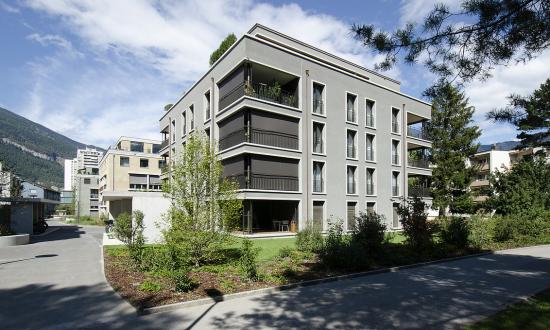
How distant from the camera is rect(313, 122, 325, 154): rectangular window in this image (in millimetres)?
26688

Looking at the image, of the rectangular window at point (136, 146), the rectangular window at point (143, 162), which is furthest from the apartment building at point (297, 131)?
the rectangular window at point (136, 146)

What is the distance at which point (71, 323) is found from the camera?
693 centimetres

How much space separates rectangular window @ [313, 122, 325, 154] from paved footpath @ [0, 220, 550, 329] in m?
15.0

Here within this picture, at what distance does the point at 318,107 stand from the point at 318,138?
2.29 m

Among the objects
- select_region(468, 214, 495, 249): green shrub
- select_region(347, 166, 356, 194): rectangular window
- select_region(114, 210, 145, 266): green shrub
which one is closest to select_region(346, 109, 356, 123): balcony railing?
select_region(347, 166, 356, 194): rectangular window

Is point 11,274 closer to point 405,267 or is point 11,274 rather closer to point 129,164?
point 405,267

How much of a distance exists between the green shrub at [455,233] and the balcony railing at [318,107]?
1251 cm

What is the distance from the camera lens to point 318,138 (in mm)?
26922

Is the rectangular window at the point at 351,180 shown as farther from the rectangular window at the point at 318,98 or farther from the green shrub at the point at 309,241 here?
the green shrub at the point at 309,241

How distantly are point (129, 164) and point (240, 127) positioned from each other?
43.7 metres

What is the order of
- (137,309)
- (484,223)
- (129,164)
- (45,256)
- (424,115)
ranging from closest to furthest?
(137,309)
(45,256)
(484,223)
(424,115)
(129,164)

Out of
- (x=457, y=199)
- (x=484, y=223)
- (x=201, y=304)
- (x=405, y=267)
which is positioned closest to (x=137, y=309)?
(x=201, y=304)

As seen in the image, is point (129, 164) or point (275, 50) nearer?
point (275, 50)

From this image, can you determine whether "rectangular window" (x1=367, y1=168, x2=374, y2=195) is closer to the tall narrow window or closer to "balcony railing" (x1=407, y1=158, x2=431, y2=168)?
the tall narrow window
